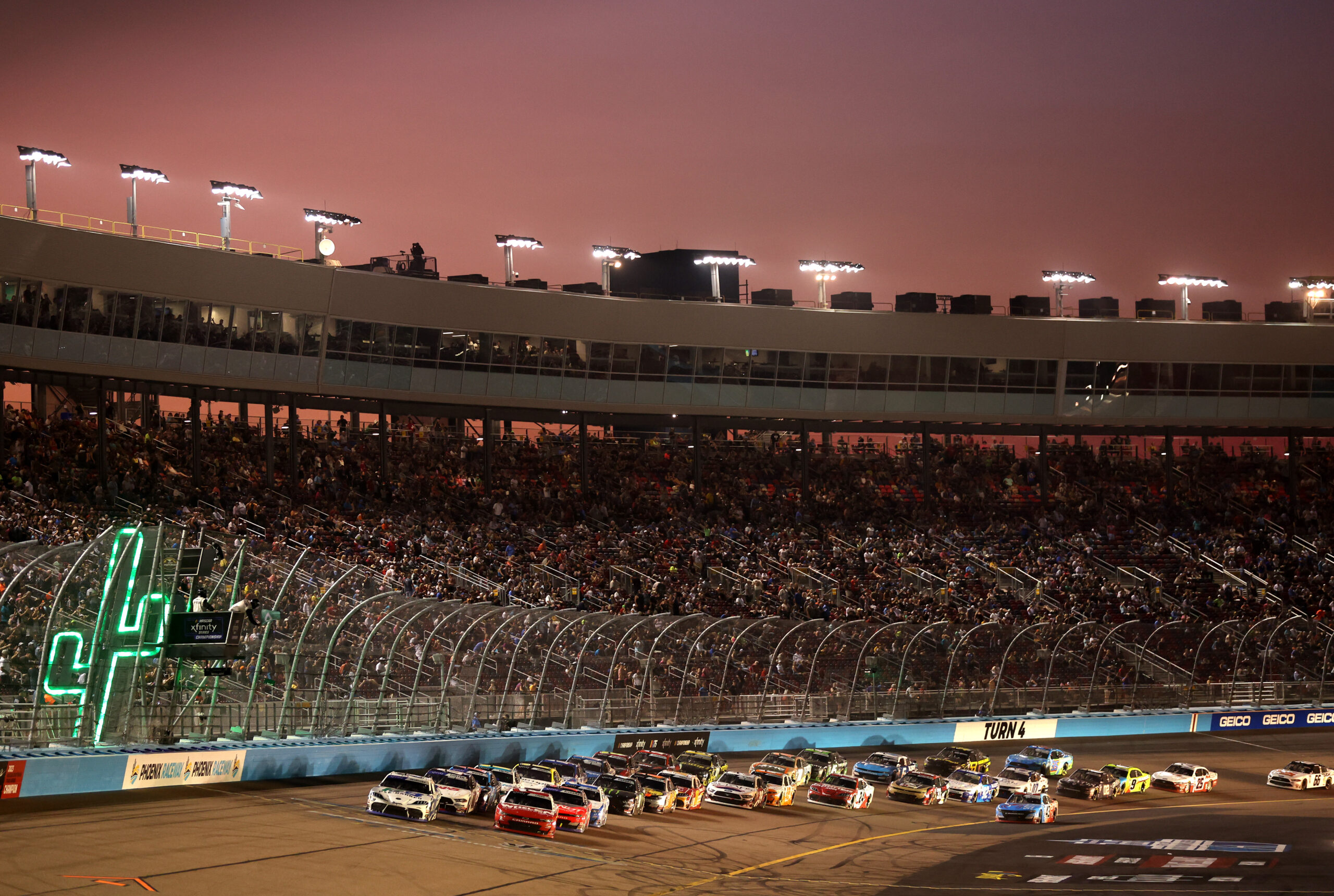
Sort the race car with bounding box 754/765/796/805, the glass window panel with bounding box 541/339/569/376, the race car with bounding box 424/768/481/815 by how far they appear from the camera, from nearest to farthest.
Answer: the race car with bounding box 424/768/481/815 → the race car with bounding box 754/765/796/805 → the glass window panel with bounding box 541/339/569/376

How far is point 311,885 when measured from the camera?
2062 centimetres

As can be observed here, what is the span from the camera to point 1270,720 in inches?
1873

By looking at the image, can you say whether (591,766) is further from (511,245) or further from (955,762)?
(511,245)

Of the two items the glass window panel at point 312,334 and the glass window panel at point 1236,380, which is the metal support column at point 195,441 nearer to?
the glass window panel at point 312,334

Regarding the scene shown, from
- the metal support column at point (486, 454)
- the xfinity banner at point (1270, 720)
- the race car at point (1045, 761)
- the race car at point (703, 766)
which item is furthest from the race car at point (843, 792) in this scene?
the metal support column at point (486, 454)

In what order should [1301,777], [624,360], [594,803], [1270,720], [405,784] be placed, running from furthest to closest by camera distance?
[624,360]
[1270,720]
[1301,777]
[594,803]
[405,784]

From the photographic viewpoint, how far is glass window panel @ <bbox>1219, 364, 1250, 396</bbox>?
2547 inches

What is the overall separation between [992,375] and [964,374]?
1308 millimetres

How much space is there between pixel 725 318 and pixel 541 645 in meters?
29.3

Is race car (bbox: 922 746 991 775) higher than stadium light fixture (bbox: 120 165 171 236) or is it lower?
lower

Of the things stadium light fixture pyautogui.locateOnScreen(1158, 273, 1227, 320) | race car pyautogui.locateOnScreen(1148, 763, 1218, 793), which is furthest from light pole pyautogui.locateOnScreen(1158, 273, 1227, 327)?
race car pyautogui.locateOnScreen(1148, 763, 1218, 793)

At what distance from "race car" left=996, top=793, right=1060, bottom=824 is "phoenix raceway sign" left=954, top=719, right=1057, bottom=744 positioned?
892 centimetres

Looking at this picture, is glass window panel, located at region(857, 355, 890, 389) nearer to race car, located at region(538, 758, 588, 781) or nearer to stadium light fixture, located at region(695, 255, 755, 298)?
stadium light fixture, located at region(695, 255, 755, 298)

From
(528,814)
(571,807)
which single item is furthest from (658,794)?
(528,814)
